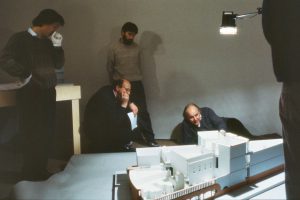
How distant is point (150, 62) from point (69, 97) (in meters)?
1.09

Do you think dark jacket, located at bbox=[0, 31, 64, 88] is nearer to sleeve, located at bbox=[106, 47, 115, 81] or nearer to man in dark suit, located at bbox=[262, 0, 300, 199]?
sleeve, located at bbox=[106, 47, 115, 81]

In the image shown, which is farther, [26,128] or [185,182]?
[26,128]

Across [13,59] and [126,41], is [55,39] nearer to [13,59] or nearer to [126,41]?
[13,59]

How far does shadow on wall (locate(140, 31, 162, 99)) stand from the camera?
340 centimetres

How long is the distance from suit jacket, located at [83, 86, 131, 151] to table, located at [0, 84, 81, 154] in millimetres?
186

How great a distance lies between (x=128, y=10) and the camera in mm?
3268

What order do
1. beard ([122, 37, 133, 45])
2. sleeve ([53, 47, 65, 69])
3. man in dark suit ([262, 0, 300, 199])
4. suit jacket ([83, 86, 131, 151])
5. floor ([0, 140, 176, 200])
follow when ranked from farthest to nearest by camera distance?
beard ([122, 37, 133, 45])
suit jacket ([83, 86, 131, 151])
sleeve ([53, 47, 65, 69])
floor ([0, 140, 176, 200])
man in dark suit ([262, 0, 300, 199])

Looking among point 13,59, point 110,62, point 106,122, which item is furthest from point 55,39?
point 106,122

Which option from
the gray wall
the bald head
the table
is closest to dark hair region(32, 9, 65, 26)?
the table

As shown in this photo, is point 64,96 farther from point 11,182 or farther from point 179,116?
point 179,116

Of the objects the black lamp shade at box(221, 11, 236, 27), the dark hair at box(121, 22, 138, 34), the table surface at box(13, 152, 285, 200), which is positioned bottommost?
the table surface at box(13, 152, 285, 200)

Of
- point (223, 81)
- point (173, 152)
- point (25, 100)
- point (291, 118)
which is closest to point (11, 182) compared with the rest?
point (25, 100)

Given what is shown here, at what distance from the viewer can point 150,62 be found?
3453mm

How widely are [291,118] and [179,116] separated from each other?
2557mm
